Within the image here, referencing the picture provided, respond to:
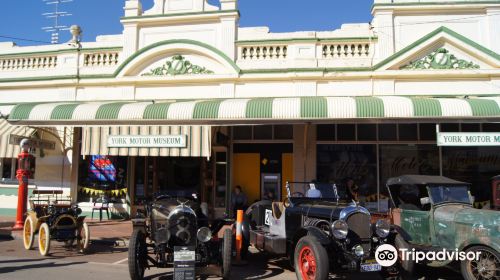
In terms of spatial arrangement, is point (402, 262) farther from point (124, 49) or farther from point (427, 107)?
point (124, 49)

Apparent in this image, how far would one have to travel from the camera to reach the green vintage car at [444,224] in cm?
689

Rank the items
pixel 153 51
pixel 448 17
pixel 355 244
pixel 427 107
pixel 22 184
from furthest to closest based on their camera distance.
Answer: pixel 153 51 → pixel 448 17 → pixel 22 184 → pixel 427 107 → pixel 355 244

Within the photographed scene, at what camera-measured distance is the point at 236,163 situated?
51.1ft

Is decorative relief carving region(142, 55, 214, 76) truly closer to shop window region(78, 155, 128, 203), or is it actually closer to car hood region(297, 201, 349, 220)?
shop window region(78, 155, 128, 203)

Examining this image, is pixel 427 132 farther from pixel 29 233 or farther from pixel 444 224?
pixel 29 233

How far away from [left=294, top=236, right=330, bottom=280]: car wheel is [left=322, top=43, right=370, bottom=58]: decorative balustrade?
8739 millimetres

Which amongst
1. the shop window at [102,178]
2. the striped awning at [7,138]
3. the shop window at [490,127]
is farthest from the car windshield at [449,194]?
the striped awning at [7,138]

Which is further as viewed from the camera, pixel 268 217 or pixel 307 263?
pixel 268 217

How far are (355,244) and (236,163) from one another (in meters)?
8.77

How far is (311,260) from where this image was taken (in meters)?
6.96

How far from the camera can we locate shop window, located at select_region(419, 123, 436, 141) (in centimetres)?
1434

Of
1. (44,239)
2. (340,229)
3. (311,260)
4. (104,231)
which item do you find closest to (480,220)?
(340,229)

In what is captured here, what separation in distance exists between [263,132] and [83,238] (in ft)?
23.3

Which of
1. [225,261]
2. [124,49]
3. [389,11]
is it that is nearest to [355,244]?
[225,261]
